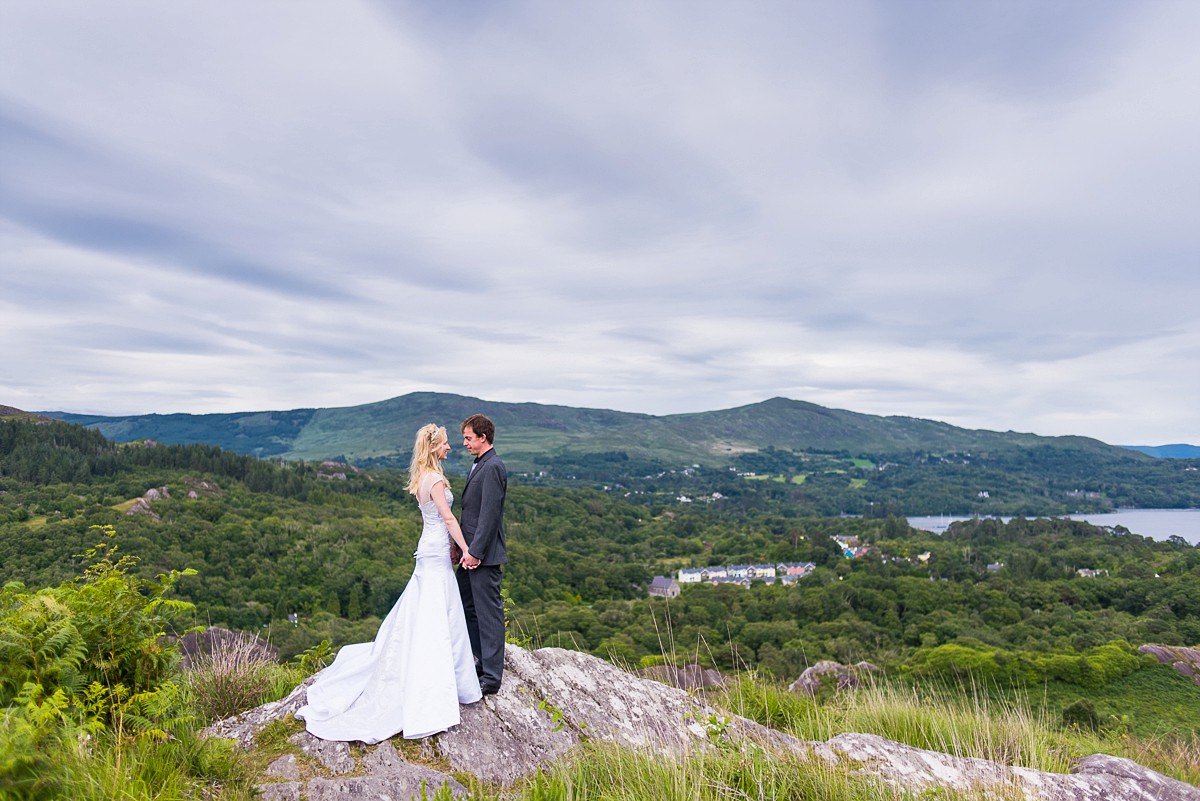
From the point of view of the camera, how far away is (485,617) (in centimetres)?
567

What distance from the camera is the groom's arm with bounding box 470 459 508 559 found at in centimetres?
560

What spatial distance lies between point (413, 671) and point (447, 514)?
51.9 inches

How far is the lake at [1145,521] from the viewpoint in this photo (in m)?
131

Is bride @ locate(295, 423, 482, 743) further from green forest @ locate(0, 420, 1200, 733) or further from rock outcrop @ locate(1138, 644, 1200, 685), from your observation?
rock outcrop @ locate(1138, 644, 1200, 685)

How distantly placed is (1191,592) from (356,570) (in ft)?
240

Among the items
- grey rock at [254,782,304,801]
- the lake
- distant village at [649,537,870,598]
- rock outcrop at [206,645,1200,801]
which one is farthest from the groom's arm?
the lake

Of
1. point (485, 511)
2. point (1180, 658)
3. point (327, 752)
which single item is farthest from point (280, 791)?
point (1180, 658)

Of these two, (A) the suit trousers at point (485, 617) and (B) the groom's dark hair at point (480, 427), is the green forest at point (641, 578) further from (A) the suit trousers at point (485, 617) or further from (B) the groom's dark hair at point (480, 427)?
(B) the groom's dark hair at point (480, 427)

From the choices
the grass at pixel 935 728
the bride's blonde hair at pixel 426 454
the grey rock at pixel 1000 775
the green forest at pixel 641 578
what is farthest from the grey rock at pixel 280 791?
the grass at pixel 935 728

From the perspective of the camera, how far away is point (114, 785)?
3.24 m

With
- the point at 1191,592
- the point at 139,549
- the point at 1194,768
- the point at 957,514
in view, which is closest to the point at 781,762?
the point at 1194,768

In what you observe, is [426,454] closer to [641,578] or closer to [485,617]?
[485,617]

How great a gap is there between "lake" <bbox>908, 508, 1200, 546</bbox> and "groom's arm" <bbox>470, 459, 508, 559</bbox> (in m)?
140

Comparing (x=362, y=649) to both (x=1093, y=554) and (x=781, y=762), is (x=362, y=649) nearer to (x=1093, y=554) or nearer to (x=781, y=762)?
(x=781, y=762)
